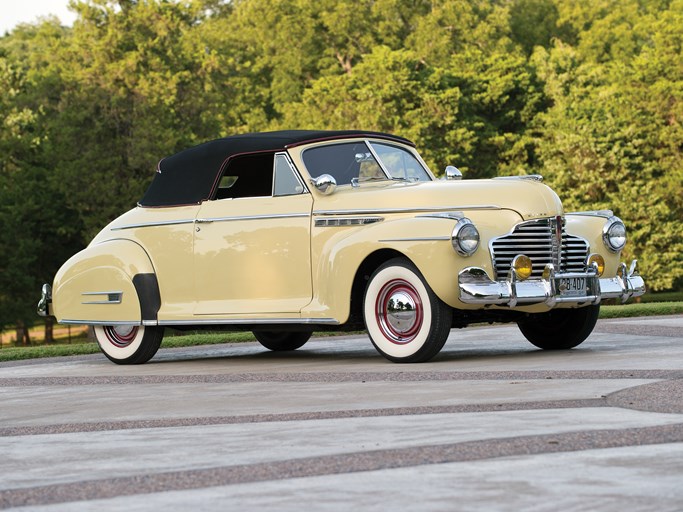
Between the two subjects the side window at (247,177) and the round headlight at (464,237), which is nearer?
the round headlight at (464,237)

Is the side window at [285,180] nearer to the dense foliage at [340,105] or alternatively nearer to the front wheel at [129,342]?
the front wheel at [129,342]

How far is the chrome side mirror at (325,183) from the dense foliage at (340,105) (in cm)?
3033

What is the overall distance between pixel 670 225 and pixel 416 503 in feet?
145

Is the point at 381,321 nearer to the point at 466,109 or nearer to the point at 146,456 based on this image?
the point at 146,456

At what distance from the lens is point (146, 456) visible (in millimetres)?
6066

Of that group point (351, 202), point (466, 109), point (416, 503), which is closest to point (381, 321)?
point (351, 202)

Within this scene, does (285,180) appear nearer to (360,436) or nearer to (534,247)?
(534,247)

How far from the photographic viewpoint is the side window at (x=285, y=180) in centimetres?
1174

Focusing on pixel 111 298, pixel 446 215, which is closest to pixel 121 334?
pixel 111 298

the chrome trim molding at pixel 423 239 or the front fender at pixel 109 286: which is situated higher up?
the chrome trim molding at pixel 423 239

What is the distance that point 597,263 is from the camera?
11578 mm

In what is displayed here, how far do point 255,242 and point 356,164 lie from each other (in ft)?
4.01

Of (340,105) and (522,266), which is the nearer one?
(522,266)

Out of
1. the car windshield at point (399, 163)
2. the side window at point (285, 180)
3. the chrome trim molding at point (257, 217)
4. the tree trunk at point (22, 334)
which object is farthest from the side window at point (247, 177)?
the tree trunk at point (22, 334)
